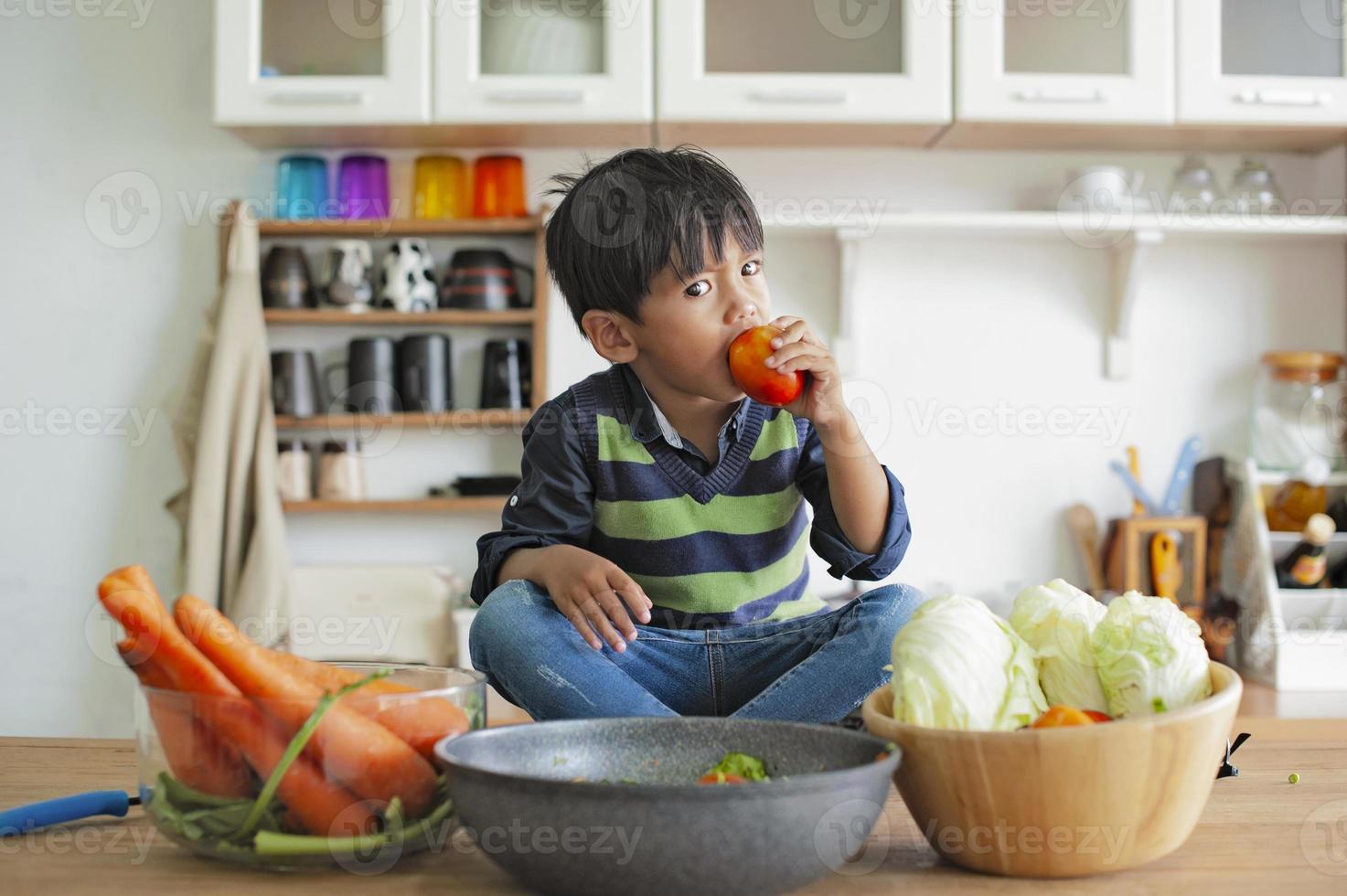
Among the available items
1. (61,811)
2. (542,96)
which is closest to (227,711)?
(61,811)

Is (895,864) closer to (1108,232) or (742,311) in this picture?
(742,311)

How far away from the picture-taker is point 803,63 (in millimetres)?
1876

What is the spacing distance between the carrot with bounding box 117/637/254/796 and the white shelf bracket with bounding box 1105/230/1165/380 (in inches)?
70.8

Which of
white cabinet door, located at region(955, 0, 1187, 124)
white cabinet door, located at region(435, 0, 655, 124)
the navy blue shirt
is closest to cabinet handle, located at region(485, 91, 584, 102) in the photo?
white cabinet door, located at region(435, 0, 655, 124)

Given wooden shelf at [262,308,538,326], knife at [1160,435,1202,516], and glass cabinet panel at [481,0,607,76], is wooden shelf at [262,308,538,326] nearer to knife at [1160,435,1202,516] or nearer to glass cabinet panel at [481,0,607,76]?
glass cabinet panel at [481,0,607,76]

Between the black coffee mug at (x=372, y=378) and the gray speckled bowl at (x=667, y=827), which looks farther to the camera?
the black coffee mug at (x=372, y=378)

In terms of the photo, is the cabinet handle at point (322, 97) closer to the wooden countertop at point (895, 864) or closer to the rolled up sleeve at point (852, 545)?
the rolled up sleeve at point (852, 545)

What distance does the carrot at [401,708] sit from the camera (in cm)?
61

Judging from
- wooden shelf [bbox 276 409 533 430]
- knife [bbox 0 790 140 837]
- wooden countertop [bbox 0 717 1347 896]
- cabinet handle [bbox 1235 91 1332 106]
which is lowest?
wooden countertop [bbox 0 717 1347 896]

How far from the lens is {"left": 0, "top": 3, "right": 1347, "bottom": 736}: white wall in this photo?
7.02ft

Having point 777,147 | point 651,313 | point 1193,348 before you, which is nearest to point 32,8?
point 777,147

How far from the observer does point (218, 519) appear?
197 cm

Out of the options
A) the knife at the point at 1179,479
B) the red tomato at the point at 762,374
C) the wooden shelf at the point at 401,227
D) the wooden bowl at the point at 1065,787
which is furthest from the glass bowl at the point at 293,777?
the knife at the point at 1179,479

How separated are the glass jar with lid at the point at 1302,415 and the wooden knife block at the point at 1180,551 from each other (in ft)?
0.62
